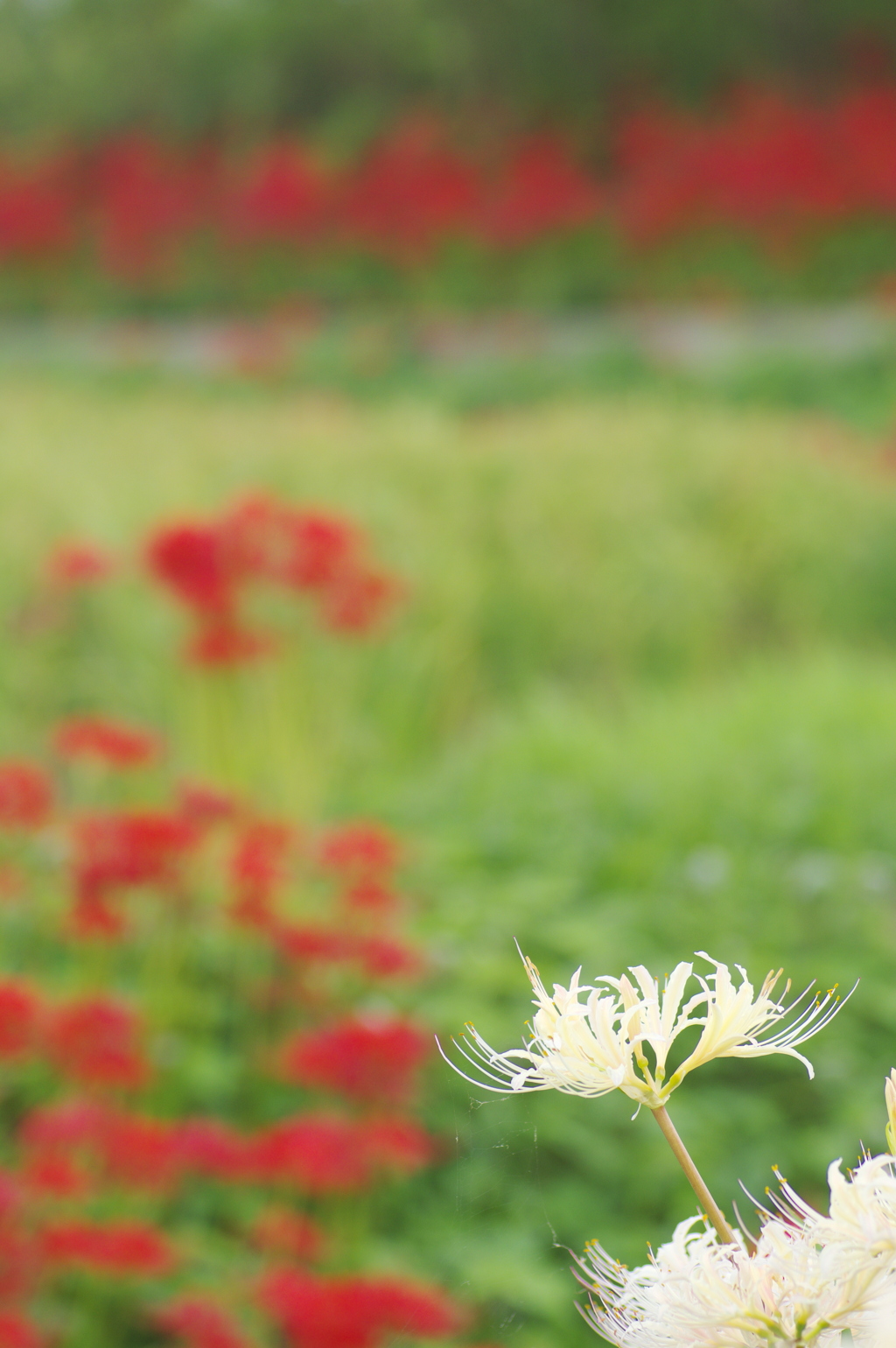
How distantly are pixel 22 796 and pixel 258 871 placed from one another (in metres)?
0.34

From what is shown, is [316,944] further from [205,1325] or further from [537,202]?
[537,202]

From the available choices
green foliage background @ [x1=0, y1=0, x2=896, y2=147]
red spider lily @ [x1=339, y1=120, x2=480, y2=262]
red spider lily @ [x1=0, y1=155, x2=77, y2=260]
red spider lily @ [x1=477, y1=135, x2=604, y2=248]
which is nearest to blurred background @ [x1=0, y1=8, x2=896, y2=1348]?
red spider lily @ [x1=477, y1=135, x2=604, y2=248]

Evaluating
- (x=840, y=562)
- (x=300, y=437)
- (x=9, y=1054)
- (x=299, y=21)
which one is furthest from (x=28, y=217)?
(x=9, y=1054)

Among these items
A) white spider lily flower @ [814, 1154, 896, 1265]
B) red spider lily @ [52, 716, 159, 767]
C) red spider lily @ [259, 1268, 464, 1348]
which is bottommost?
white spider lily flower @ [814, 1154, 896, 1265]

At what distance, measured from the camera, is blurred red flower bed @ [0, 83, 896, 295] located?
35.7ft

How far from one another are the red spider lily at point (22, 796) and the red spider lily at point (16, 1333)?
71 centimetres

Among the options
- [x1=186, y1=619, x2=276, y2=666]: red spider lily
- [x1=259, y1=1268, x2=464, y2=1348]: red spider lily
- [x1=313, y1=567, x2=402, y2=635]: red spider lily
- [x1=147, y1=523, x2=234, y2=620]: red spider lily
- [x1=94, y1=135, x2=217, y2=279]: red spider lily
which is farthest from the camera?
[x1=94, y1=135, x2=217, y2=279]: red spider lily

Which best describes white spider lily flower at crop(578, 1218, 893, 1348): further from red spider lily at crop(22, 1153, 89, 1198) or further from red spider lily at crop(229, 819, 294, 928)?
red spider lily at crop(229, 819, 294, 928)

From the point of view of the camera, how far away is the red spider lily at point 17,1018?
1403 mm

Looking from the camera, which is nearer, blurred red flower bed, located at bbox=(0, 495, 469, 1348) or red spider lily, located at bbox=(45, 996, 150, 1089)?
blurred red flower bed, located at bbox=(0, 495, 469, 1348)

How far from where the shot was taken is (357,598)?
2.76m

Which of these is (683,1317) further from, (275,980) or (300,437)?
(300,437)

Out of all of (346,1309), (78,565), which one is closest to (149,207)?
(78,565)

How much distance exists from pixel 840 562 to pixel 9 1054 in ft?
10.9
